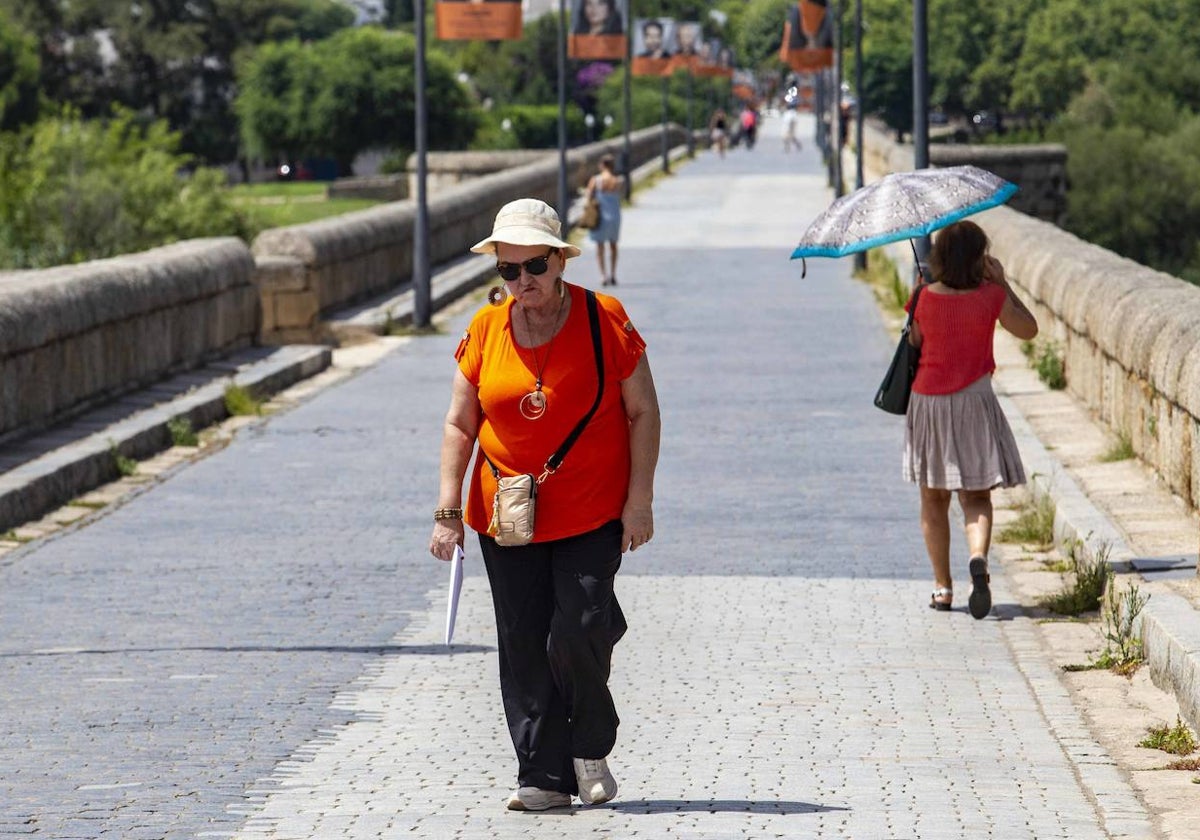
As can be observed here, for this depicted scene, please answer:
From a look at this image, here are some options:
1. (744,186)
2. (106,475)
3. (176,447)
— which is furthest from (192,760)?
(744,186)

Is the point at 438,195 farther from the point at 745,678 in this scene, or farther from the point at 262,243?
the point at 745,678

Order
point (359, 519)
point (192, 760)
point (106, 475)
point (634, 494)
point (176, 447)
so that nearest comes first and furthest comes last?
point (634, 494)
point (192, 760)
point (359, 519)
point (106, 475)
point (176, 447)

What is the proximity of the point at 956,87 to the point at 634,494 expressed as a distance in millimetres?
118416

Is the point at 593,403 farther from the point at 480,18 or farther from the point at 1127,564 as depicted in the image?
the point at 480,18

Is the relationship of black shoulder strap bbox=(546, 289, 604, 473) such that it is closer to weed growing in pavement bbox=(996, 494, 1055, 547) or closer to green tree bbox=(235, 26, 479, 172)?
weed growing in pavement bbox=(996, 494, 1055, 547)

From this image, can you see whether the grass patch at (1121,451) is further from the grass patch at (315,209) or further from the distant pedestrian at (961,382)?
the grass patch at (315,209)

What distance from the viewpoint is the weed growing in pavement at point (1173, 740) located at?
7.06 m

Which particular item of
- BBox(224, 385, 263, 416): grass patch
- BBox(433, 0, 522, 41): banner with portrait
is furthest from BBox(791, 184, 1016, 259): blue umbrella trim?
BBox(433, 0, 522, 41): banner with portrait

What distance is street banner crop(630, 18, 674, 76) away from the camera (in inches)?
2483

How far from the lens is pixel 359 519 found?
12047 millimetres

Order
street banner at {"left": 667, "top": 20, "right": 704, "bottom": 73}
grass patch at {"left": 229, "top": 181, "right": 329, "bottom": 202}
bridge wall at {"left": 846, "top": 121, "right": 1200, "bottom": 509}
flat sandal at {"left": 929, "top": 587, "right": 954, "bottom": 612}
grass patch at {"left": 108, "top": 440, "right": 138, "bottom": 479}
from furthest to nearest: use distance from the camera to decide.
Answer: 1. grass patch at {"left": 229, "top": 181, "right": 329, "bottom": 202}
2. street banner at {"left": 667, "top": 20, "right": 704, "bottom": 73}
3. grass patch at {"left": 108, "top": 440, "right": 138, "bottom": 479}
4. bridge wall at {"left": 846, "top": 121, "right": 1200, "bottom": 509}
5. flat sandal at {"left": 929, "top": 587, "right": 954, "bottom": 612}

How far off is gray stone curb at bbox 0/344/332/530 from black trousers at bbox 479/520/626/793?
5812 mm

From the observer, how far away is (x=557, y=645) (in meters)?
6.28

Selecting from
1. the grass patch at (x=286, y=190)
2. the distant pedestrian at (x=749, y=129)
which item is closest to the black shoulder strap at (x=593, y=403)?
the grass patch at (x=286, y=190)
